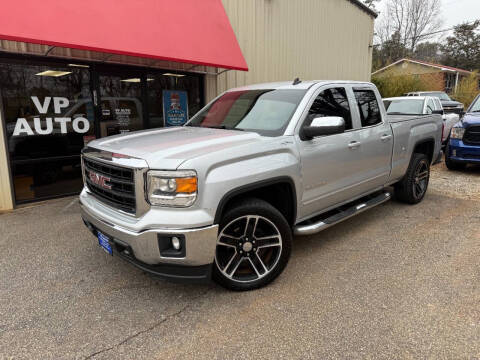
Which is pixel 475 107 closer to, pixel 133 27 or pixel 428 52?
pixel 133 27

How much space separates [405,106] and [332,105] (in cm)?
696

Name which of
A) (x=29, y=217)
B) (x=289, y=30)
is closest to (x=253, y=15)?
(x=289, y=30)

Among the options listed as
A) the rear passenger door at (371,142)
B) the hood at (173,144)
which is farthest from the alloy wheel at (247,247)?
the rear passenger door at (371,142)

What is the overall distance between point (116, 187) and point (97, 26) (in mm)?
3395

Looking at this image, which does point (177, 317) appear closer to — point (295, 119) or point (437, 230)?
point (295, 119)

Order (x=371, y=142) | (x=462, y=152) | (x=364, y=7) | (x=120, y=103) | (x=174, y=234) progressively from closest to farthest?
(x=174, y=234), (x=371, y=142), (x=120, y=103), (x=462, y=152), (x=364, y=7)

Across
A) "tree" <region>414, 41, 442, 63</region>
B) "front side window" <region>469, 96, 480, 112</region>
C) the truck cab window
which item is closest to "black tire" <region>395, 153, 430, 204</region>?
the truck cab window

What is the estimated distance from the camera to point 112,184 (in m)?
2.87

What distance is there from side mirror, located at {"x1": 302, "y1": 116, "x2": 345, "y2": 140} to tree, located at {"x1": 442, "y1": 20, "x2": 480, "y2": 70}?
Answer: 53888mm

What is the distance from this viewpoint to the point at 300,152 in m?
3.25

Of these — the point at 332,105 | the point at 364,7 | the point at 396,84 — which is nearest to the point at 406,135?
the point at 332,105

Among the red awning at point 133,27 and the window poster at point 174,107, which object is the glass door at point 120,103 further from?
the red awning at point 133,27

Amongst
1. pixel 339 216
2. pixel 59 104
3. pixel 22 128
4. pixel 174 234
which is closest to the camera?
pixel 174 234

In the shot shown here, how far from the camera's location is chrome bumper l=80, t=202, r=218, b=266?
2479 millimetres
